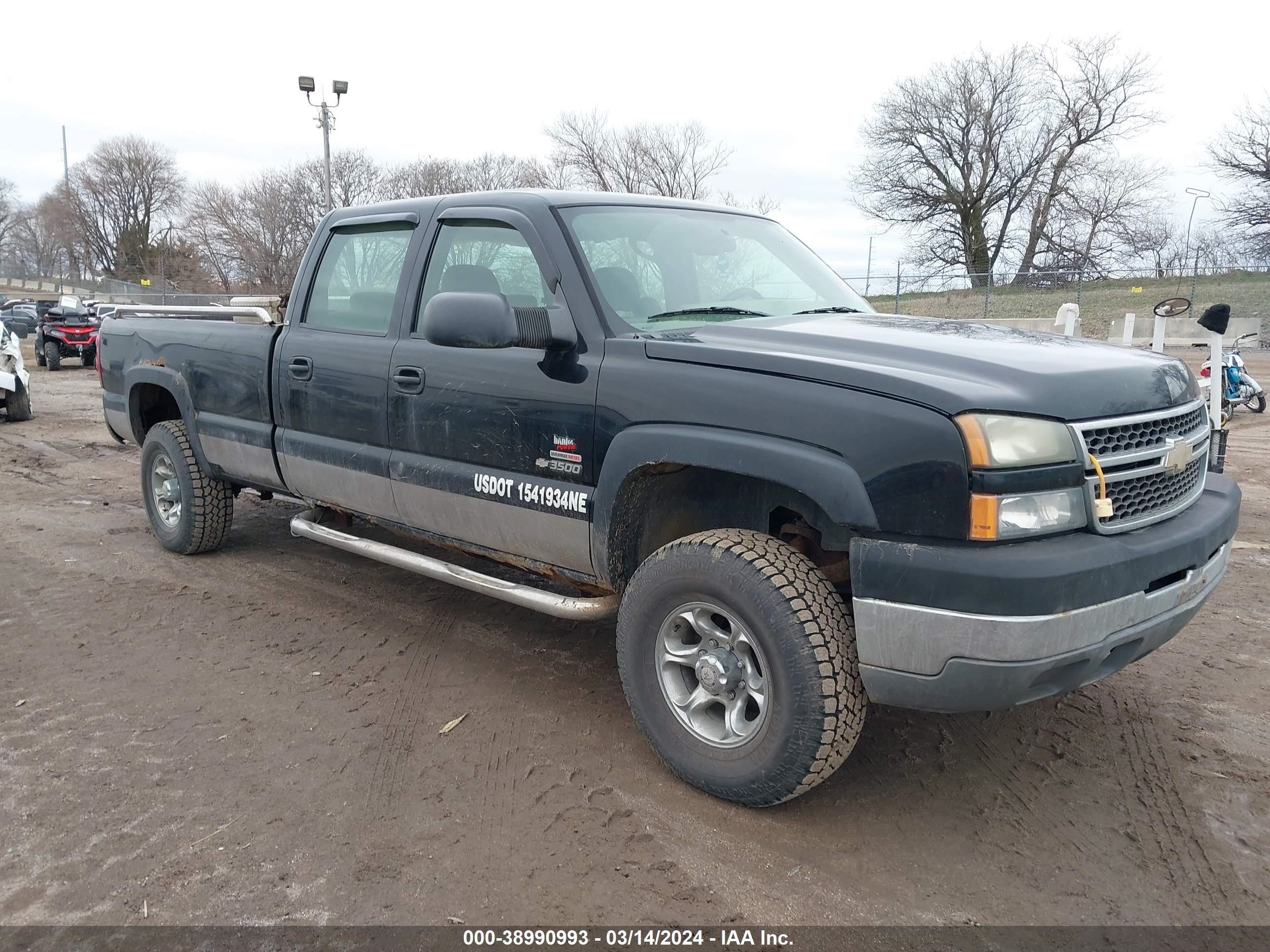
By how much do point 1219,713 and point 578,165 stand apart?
4053cm

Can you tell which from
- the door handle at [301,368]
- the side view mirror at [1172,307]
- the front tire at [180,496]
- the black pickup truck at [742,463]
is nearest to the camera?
the black pickup truck at [742,463]

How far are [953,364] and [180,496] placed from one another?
15.6ft

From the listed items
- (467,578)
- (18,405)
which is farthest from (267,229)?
(467,578)

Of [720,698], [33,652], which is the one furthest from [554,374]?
[33,652]

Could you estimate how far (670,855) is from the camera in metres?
2.77

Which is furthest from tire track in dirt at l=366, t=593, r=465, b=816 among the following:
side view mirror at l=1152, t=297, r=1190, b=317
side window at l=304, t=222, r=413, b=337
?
side view mirror at l=1152, t=297, r=1190, b=317

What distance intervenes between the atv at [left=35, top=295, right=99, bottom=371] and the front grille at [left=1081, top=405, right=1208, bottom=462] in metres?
22.7

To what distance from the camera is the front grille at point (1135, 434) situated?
8.75 feet

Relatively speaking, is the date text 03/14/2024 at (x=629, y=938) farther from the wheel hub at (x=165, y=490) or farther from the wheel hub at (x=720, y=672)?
the wheel hub at (x=165, y=490)

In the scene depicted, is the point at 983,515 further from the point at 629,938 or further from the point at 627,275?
the point at 627,275

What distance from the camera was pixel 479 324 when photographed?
10.4ft

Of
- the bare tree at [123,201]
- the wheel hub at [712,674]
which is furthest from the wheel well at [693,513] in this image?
the bare tree at [123,201]

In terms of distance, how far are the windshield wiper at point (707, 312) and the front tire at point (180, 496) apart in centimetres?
330

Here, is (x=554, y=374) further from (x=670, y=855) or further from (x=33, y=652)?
(x=33, y=652)
